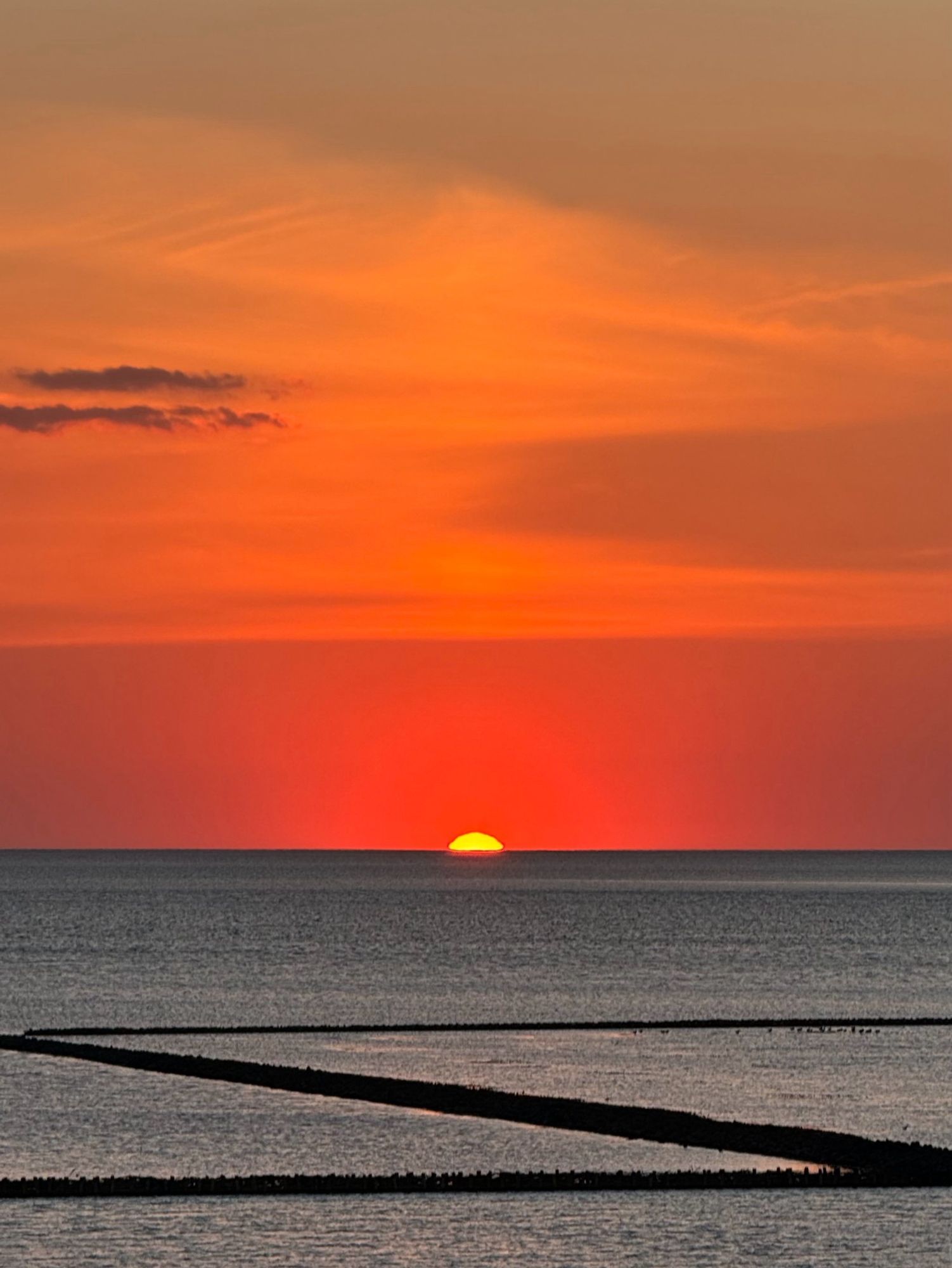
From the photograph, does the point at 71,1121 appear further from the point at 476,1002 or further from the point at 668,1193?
the point at 476,1002

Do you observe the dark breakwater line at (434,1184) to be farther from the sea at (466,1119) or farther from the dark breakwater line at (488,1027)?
the dark breakwater line at (488,1027)

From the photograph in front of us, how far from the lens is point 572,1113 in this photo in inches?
2788

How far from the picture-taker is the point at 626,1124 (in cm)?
6844

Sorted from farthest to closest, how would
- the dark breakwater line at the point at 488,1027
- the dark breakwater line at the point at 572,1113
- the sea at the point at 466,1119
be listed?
the dark breakwater line at the point at 488,1027 → the dark breakwater line at the point at 572,1113 → the sea at the point at 466,1119

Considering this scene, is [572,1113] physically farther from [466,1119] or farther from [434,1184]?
[434,1184]

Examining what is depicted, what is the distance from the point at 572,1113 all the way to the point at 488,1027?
35506mm

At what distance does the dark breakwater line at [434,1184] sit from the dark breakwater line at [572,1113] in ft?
9.18

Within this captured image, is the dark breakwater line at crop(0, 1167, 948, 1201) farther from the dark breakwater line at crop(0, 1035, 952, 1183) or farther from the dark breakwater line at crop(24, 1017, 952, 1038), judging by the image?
the dark breakwater line at crop(24, 1017, 952, 1038)

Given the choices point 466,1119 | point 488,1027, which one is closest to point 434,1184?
point 466,1119

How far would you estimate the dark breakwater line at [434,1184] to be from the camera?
186 feet

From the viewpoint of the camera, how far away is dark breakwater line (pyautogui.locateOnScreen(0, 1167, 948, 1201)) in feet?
186

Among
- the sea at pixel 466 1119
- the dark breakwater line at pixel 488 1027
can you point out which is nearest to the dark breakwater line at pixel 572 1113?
the sea at pixel 466 1119

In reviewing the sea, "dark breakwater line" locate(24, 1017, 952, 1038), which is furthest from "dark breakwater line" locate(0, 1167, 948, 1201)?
"dark breakwater line" locate(24, 1017, 952, 1038)

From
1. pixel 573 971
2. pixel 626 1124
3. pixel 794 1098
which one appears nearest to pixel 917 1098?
pixel 794 1098
